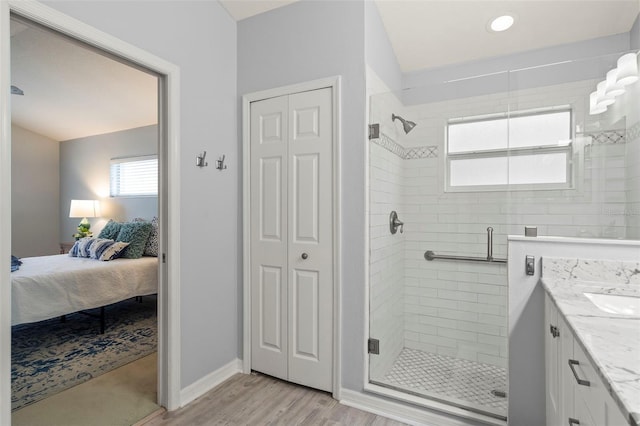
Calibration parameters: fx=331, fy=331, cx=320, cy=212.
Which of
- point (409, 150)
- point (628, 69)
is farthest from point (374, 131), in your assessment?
point (628, 69)

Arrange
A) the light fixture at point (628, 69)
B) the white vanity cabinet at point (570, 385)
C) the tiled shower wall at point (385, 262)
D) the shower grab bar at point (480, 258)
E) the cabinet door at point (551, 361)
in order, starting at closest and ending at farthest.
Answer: the white vanity cabinet at point (570, 385) < the cabinet door at point (551, 361) < the light fixture at point (628, 69) < the tiled shower wall at point (385, 262) < the shower grab bar at point (480, 258)

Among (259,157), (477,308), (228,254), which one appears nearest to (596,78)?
(477,308)

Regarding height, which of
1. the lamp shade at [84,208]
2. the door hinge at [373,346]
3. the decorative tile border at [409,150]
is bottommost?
A: the door hinge at [373,346]

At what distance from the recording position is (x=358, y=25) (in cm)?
213

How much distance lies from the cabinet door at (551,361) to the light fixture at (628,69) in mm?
1095

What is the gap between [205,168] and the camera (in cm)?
232

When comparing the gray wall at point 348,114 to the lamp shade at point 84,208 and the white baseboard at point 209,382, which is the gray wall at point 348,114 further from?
the lamp shade at point 84,208

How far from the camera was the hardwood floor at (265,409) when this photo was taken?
6.42ft

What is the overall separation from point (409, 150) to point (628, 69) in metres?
1.31

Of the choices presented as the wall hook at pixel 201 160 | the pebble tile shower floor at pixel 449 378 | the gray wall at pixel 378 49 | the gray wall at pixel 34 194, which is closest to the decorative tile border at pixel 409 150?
the gray wall at pixel 378 49

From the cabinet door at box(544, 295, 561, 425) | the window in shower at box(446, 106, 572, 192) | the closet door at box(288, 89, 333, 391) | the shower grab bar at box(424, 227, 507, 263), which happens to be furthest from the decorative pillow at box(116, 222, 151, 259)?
the cabinet door at box(544, 295, 561, 425)

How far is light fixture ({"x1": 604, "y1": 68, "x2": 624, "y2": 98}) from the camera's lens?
5.17 ft

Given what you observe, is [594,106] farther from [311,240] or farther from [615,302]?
[311,240]

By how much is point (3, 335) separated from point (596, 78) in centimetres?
297
